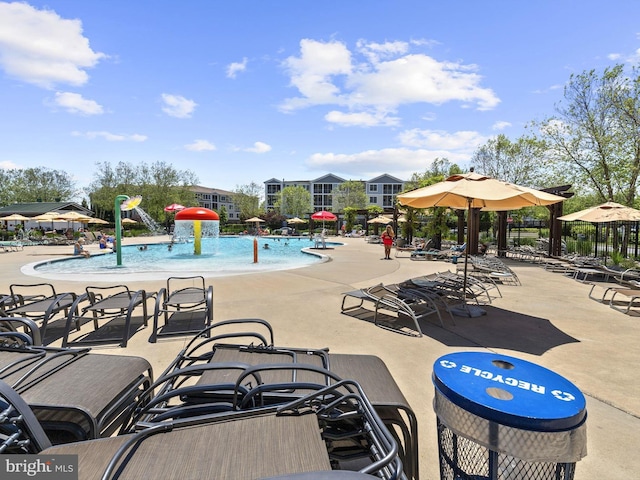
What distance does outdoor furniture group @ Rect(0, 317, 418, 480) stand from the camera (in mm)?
1225

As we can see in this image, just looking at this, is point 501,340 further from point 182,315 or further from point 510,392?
point 182,315

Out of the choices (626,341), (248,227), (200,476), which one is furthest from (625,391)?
(248,227)

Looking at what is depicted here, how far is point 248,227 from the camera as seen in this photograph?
5322 centimetres

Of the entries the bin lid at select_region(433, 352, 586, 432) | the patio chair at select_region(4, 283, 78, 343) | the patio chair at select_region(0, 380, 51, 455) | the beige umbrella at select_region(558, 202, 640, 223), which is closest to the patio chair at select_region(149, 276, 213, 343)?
the patio chair at select_region(4, 283, 78, 343)

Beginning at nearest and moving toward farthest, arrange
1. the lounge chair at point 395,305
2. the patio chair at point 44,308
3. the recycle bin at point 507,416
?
the recycle bin at point 507,416, the patio chair at point 44,308, the lounge chair at point 395,305

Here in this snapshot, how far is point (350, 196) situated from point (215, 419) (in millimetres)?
61955

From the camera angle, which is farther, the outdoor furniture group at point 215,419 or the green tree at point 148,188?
the green tree at point 148,188

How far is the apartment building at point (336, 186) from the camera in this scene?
80875 millimetres

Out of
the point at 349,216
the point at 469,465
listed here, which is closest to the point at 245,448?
the point at 469,465

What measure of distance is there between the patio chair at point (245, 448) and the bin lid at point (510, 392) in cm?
46

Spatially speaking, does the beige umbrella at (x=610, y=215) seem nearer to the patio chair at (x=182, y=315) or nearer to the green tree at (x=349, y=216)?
the patio chair at (x=182, y=315)

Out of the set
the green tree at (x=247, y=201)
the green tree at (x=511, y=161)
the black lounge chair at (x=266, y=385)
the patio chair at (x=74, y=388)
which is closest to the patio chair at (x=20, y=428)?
the patio chair at (x=74, y=388)

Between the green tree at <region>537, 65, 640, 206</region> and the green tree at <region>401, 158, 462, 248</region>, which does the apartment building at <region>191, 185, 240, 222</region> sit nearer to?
the green tree at <region>401, 158, 462, 248</region>

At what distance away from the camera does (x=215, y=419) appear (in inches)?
59.3
